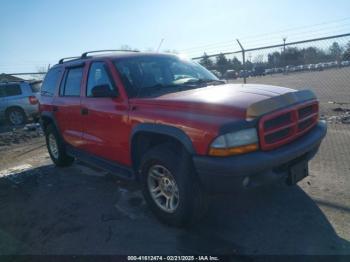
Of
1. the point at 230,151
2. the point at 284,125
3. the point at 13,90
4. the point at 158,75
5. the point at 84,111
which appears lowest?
the point at 230,151

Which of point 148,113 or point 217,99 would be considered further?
point 148,113

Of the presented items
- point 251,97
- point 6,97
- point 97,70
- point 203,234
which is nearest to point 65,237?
point 203,234

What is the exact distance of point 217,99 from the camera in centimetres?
335

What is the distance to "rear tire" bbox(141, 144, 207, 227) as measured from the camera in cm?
337

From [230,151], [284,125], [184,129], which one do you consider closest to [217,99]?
[184,129]

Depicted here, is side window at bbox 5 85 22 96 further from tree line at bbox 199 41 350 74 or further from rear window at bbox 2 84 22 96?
tree line at bbox 199 41 350 74

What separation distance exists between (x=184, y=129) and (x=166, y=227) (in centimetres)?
126

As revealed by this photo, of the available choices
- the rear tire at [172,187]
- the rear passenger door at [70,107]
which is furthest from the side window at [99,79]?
the rear tire at [172,187]

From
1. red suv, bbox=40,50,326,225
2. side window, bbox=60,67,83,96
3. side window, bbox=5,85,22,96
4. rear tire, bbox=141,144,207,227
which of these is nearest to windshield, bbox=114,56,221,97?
red suv, bbox=40,50,326,225

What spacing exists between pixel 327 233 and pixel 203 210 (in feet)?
4.17

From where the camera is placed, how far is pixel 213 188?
10.4 feet

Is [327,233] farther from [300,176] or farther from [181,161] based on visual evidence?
[181,161]

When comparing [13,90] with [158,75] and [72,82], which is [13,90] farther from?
[158,75]

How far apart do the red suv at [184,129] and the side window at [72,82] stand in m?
0.05
